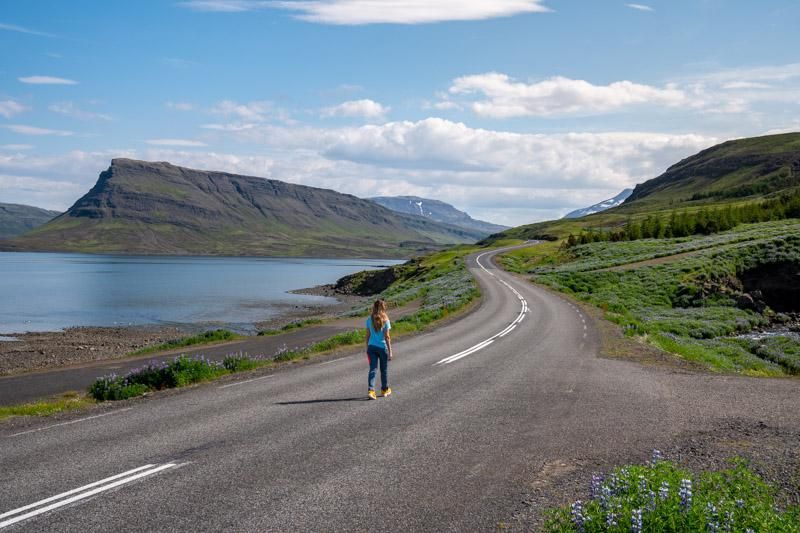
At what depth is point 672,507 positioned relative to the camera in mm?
6312

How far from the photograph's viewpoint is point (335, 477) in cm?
833

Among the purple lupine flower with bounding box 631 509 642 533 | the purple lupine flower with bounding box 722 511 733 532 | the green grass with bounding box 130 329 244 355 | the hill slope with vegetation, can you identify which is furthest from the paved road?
the green grass with bounding box 130 329 244 355

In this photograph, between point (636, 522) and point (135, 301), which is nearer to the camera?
point (636, 522)

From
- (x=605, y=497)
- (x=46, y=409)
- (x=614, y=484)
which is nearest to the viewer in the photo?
(x=605, y=497)

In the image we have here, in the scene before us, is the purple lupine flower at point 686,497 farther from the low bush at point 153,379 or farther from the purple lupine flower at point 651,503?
the low bush at point 153,379

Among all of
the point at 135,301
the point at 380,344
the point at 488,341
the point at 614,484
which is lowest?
the point at 135,301

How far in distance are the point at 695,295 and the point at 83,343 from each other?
44.6 meters

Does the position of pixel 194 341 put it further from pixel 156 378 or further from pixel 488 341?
pixel 156 378

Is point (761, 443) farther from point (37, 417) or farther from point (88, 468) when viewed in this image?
point (37, 417)

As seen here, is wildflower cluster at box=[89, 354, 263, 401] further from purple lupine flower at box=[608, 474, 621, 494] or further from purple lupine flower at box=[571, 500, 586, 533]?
purple lupine flower at box=[571, 500, 586, 533]

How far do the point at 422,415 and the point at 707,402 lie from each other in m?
6.54

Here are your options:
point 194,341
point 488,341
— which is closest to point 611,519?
point 488,341

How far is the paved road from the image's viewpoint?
716 centimetres

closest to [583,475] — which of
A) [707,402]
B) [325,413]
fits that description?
[325,413]
